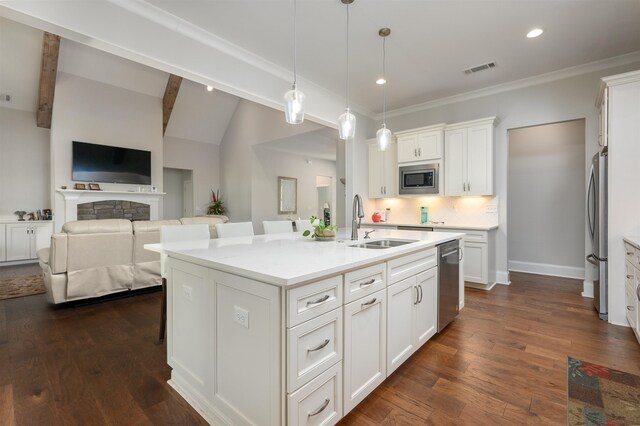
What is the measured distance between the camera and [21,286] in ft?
14.1

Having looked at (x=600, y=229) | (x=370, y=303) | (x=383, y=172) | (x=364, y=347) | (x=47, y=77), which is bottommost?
(x=364, y=347)

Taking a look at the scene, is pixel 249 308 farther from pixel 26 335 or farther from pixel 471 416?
pixel 26 335

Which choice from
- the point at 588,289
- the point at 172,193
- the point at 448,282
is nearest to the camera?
the point at 448,282

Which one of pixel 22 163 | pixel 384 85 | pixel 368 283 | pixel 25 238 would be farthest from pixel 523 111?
pixel 22 163

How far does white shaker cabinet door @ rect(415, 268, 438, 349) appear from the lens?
231 centimetres

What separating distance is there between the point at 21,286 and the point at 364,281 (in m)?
5.25

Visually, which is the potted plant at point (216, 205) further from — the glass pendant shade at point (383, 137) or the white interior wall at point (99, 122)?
the glass pendant shade at point (383, 137)

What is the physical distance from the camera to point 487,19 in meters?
2.88

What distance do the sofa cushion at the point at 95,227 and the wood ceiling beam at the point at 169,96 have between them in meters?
4.23

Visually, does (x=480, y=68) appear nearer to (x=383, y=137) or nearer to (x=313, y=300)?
(x=383, y=137)

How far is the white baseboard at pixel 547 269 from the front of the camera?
4746 millimetres

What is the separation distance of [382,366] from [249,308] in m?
1.01

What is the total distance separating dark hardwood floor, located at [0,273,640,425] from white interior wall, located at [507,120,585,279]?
6.12 feet

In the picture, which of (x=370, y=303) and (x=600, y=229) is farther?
(x=600, y=229)
